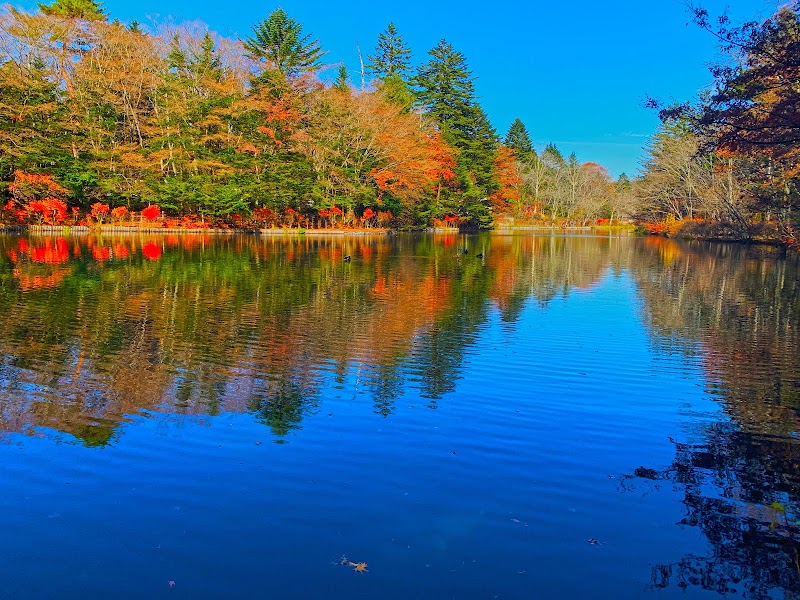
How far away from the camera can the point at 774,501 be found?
4.64 metres

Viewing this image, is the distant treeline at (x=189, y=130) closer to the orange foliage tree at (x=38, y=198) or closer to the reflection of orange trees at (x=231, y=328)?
the orange foliage tree at (x=38, y=198)

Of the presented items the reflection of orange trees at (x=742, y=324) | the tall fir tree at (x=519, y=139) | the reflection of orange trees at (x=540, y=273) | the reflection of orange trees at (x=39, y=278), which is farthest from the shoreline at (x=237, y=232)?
the tall fir tree at (x=519, y=139)

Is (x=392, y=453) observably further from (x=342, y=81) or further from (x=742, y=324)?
(x=342, y=81)

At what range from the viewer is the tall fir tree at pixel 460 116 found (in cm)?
5866

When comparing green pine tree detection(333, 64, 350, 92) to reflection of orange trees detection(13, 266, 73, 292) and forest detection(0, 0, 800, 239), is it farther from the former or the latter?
reflection of orange trees detection(13, 266, 73, 292)

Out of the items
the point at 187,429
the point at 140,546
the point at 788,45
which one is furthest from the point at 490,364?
the point at 788,45

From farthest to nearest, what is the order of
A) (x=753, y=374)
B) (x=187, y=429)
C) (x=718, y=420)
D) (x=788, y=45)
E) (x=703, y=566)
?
1. (x=788, y=45)
2. (x=753, y=374)
3. (x=718, y=420)
4. (x=187, y=429)
5. (x=703, y=566)

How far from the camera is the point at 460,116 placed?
5931 centimetres

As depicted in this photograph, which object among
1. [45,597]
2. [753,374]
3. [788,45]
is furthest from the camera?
[788,45]

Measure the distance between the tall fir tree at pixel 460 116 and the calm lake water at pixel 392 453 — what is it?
47.5 m

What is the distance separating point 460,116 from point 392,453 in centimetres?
5737

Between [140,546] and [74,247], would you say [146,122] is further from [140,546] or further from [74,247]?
[140,546]

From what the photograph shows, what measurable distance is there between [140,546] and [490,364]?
5.63m

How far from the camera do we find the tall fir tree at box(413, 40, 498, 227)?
192 ft
